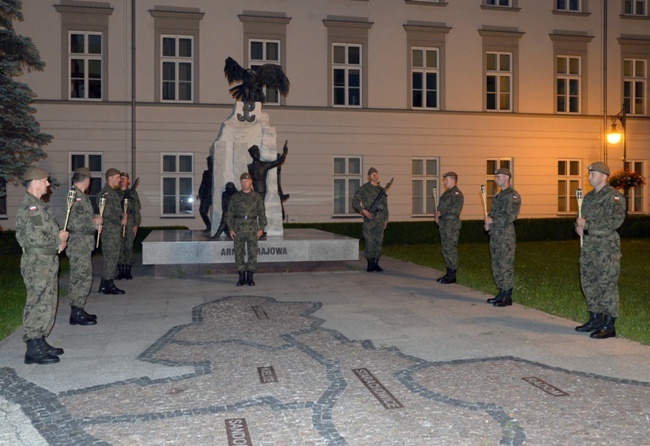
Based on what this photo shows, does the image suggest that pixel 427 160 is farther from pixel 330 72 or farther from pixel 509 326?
pixel 509 326

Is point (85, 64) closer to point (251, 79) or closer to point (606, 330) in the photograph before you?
point (251, 79)

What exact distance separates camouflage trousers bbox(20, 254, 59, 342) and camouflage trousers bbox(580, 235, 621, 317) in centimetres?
609

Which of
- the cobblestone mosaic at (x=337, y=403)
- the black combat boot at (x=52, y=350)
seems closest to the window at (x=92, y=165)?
the black combat boot at (x=52, y=350)

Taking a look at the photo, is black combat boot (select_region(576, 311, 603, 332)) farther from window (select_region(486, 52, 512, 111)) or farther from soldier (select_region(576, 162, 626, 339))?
window (select_region(486, 52, 512, 111))

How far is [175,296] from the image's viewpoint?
1118cm

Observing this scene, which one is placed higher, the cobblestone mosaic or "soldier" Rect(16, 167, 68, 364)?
"soldier" Rect(16, 167, 68, 364)

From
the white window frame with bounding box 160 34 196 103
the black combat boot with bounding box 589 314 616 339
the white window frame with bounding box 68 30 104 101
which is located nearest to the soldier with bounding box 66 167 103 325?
the black combat boot with bounding box 589 314 616 339

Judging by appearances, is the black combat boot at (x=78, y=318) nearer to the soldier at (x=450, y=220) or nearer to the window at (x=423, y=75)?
the soldier at (x=450, y=220)

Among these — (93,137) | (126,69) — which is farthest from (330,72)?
(93,137)

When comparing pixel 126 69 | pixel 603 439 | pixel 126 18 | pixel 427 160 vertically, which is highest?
pixel 126 18

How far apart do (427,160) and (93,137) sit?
12315mm

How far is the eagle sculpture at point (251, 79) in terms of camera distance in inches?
614

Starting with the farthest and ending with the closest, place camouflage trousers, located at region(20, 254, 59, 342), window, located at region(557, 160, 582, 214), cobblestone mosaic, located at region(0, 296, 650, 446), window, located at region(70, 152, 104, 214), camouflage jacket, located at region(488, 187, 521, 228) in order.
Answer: window, located at region(557, 160, 582, 214) → window, located at region(70, 152, 104, 214) → camouflage jacket, located at region(488, 187, 521, 228) → camouflage trousers, located at region(20, 254, 59, 342) → cobblestone mosaic, located at region(0, 296, 650, 446)

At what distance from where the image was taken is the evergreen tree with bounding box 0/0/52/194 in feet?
48.4
